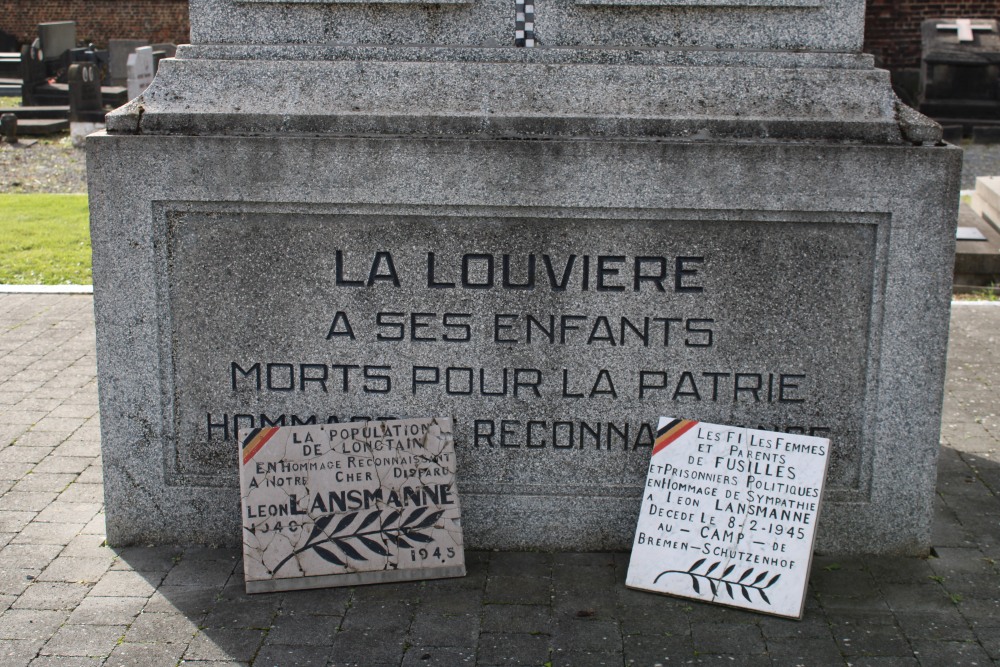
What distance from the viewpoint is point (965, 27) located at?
1864 cm

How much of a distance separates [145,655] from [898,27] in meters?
19.7

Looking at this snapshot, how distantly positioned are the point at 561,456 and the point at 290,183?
1.46m

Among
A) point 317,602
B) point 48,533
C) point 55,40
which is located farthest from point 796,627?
point 55,40

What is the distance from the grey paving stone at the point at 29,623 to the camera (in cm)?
380

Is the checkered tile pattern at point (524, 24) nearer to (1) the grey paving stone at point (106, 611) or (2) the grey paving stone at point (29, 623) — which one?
(1) the grey paving stone at point (106, 611)

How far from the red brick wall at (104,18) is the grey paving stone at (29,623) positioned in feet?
74.5

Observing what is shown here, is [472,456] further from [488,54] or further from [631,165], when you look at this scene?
[488,54]

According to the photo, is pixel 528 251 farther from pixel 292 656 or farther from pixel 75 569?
pixel 75 569

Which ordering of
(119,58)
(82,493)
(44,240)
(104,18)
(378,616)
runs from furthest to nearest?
1. (104,18)
2. (119,58)
3. (44,240)
4. (82,493)
5. (378,616)

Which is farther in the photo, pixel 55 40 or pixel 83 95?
→ pixel 55 40

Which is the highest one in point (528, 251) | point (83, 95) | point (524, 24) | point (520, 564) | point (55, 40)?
point (524, 24)

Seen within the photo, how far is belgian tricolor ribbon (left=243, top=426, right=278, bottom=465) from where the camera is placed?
426 cm

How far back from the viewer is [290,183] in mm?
4223

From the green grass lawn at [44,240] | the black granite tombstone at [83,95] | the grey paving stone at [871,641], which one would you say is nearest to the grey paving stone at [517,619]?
the grey paving stone at [871,641]
